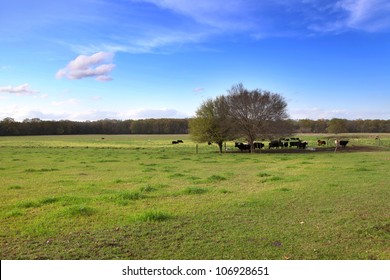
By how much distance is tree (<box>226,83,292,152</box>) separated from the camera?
1914 inches

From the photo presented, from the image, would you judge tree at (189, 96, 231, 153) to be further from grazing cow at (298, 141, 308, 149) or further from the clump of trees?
grazing cow at (298, 141, 308, 149)

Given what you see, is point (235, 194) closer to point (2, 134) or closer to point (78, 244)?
point (78, 244)

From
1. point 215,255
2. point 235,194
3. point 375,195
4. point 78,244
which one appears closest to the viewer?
point 215,255

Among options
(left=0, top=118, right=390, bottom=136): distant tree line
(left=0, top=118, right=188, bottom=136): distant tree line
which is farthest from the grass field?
(left=0, top=118, right=188, bottom=136): distant tree line

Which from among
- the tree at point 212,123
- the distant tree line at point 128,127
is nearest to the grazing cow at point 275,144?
the tree at point 212,123

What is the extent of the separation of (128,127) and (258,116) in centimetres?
11325

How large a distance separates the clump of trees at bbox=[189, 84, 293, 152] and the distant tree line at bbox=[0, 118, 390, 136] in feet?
287

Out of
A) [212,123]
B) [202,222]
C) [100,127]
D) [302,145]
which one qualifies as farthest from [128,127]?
[202,222]

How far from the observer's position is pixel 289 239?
7.80m

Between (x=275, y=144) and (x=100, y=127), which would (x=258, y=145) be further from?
(x=100, y=127)

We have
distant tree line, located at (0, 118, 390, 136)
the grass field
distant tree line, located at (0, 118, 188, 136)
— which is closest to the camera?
the grass field

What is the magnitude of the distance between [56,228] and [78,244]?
1.69 metres

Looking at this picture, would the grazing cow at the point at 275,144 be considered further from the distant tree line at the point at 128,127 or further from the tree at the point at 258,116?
the distant tree line at the point at 128,127
